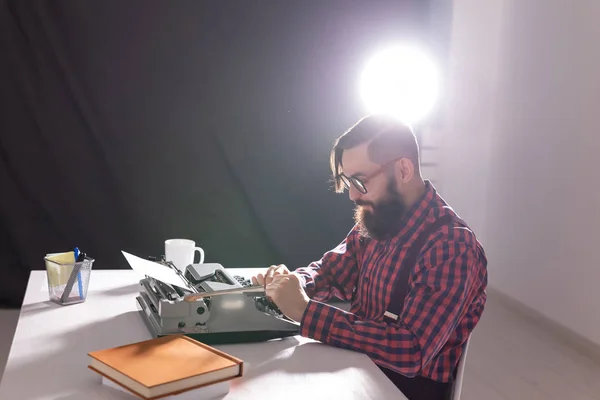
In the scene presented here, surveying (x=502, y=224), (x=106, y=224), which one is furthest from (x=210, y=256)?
(x=502, y=224)

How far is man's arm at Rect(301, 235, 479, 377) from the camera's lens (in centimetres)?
126

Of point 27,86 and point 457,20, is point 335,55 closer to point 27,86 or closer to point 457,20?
point 457,20

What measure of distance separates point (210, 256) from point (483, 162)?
5.96 feet

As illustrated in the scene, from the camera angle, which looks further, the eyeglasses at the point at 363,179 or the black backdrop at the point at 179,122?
the black backdrop at the point at 179,122

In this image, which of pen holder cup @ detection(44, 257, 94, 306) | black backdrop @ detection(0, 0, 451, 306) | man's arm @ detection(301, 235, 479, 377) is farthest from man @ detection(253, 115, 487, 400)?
black backdrop @ detection(0, 0, 451, 306)

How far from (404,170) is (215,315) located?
0.59 meters

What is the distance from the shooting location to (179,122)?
3.32 meters

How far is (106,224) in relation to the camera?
10.9 ft

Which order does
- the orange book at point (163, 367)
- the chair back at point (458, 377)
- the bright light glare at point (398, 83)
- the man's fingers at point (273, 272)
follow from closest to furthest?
the orange book at point (163, 367)
the chair back at point (458, 377)
the man's fingers at point (273, 272)
the bright light glare at point (398, 83)

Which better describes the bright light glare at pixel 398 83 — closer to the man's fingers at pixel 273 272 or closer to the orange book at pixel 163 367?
the man's fingers at pixel 273 272

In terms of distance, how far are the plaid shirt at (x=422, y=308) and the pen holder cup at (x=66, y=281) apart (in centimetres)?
57

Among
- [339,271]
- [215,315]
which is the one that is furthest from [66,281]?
[339,271]

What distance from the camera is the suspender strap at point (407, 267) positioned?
143cm

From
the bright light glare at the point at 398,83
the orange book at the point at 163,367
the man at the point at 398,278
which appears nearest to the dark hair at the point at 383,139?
the man at the point at 398,278
